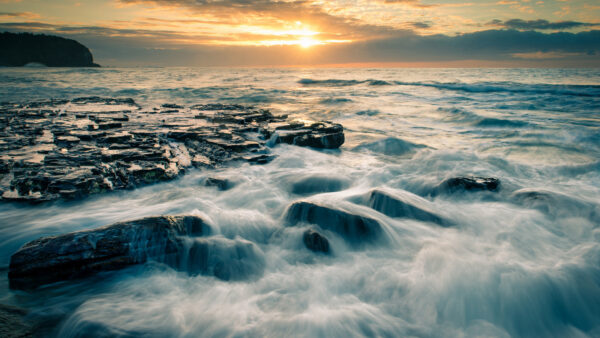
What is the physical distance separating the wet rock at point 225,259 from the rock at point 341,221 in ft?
2.47

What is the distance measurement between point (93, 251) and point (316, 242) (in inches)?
90.8

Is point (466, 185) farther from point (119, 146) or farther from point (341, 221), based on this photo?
point (119, 146)

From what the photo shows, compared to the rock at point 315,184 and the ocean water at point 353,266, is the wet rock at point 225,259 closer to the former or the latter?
the ocean water at point 353,266

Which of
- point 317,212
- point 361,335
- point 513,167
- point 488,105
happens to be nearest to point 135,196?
point 317,212

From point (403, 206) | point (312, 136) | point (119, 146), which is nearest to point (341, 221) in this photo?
point (403, 206)

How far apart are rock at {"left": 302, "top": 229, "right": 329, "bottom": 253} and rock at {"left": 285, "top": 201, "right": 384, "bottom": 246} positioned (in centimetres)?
24

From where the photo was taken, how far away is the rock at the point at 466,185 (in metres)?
5.11

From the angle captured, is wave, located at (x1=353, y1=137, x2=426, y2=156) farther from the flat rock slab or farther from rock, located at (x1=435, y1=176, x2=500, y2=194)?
rock, located at (x1=435, y1=176, x2=500, y2=194)

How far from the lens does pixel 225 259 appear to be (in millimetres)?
3270

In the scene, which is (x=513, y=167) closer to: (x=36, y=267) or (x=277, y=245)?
(x=277, y=245)

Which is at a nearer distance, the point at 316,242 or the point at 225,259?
the point at 225,259

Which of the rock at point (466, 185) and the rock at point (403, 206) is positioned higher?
the rock at point (466, 185)

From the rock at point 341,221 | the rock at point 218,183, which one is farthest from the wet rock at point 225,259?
the rock at point 218,183

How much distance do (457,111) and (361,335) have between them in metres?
14.7
